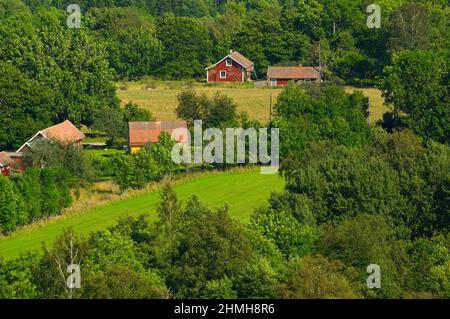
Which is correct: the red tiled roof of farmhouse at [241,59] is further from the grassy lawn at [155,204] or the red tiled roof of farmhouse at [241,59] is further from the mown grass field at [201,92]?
the grassy lawn at [155,204]

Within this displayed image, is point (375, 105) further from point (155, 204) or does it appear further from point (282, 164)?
point (155, 204)

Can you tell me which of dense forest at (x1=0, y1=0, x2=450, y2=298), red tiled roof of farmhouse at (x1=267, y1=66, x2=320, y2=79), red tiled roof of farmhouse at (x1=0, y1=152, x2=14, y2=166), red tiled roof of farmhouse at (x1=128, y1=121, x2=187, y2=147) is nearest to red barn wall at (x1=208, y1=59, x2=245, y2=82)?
dense forest at (x1=0, y1=0, x2=450, y2=298)

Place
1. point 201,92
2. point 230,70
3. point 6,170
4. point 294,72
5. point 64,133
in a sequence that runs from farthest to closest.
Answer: point 230,70 < point 294,72 < point 201,92 < point 64,133 < point 6,170

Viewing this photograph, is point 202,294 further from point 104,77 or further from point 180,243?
point 104,77

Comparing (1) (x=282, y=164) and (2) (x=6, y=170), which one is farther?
(2) (x=6, y=170)

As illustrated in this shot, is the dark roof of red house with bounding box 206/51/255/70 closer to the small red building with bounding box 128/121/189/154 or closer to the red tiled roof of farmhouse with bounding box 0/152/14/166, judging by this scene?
the small red building with bounding box 128/121/189/154

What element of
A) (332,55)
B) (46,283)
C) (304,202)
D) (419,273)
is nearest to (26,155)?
(304,202)

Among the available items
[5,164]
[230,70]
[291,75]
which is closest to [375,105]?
[291,75]
